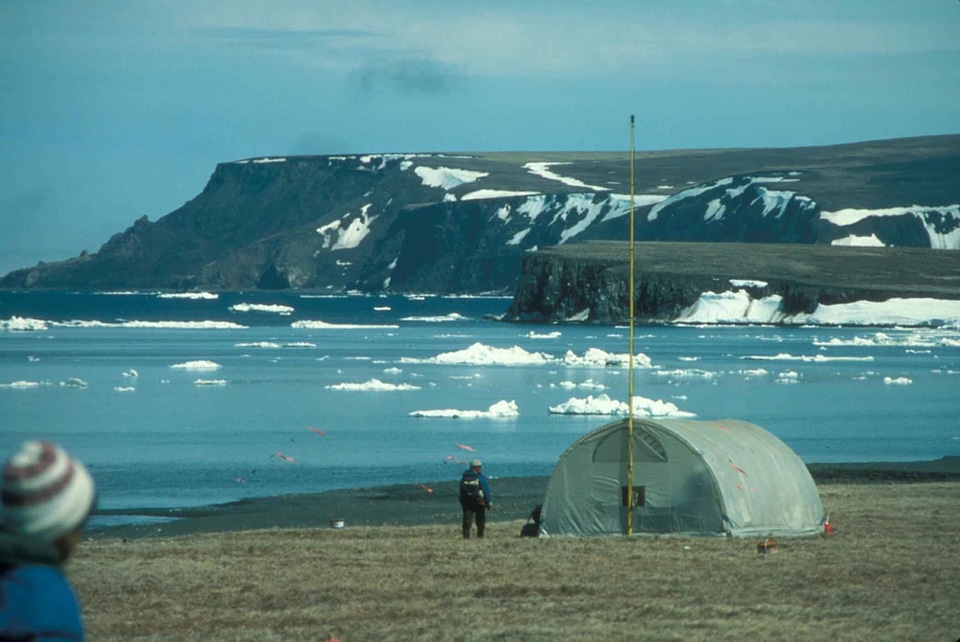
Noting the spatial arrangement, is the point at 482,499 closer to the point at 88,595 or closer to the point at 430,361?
the point at 88,595

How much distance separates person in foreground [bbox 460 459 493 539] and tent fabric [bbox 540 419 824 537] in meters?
0.75

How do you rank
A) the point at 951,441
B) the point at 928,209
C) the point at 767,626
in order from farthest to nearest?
the point at 928,209, the point at 951,441, the point at 767,626

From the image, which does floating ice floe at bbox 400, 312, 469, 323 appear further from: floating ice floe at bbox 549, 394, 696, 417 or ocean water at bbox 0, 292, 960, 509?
floating ice floe at bbox 549, 394, 696, 417

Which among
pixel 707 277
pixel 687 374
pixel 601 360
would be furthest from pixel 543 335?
pixel 687 374

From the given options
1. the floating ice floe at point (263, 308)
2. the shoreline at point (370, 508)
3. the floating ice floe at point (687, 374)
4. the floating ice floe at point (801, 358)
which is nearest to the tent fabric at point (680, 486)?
the shoreline at point (370, 508)

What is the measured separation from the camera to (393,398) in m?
50.9

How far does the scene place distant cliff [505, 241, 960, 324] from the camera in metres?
115

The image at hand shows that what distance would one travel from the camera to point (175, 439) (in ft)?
126

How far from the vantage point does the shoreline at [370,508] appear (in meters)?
21.7

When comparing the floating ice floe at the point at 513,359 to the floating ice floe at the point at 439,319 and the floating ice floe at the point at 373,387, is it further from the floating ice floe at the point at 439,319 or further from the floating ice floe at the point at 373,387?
the floating ice floe at the point at 439,319

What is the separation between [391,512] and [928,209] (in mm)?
→ 139787

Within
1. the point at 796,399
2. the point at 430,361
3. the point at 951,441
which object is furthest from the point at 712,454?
the point at 430,361

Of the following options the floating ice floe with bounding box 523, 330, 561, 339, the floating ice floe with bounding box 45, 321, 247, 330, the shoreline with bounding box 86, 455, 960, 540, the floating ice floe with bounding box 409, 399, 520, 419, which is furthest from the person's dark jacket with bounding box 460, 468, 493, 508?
the floating ice floe with bounding box 45, 321, 247, 330

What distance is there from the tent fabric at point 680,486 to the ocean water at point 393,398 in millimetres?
11101
